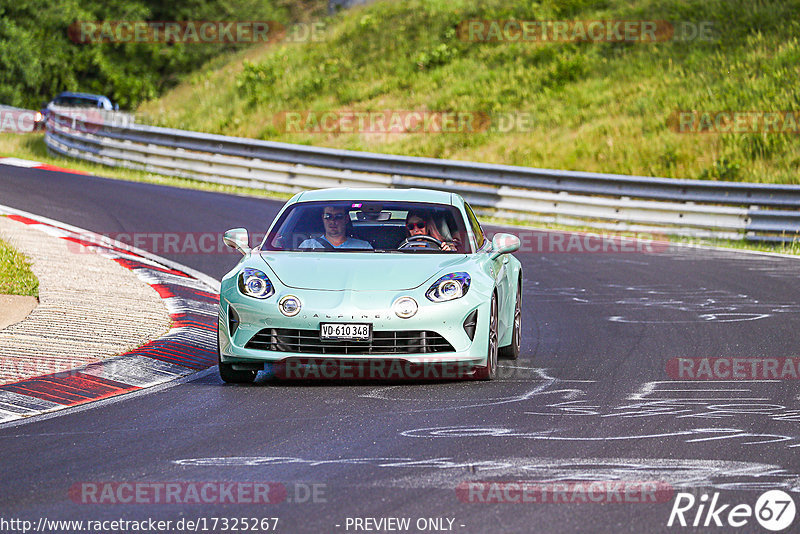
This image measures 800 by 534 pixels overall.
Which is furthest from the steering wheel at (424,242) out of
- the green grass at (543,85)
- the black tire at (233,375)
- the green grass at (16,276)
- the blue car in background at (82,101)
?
the blue car in background at (82,101)

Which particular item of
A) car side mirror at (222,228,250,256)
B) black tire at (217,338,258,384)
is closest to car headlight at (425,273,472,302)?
black tire at (217,338,258,384)

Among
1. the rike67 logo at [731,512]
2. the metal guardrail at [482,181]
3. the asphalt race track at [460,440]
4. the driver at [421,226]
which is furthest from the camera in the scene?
the metal guardrail at [482,181]

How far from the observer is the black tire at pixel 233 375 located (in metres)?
8.33

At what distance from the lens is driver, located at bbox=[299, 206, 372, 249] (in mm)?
9133

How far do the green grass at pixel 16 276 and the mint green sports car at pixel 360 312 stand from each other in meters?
3.10

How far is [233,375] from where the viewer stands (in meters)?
8.38

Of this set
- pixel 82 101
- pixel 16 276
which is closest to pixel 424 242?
pixel 16 276

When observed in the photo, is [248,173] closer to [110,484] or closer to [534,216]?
[534,216]

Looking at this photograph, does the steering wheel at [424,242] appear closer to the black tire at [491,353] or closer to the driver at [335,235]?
the driver at [335,235]

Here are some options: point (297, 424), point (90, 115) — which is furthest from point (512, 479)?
point (90, 115)

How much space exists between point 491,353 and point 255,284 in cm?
170

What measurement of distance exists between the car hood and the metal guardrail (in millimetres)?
11636

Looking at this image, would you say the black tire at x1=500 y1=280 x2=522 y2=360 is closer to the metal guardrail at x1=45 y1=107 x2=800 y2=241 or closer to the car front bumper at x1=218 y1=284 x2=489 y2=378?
the car front bumper at x1=218 y1=284 x2=489 y2=378

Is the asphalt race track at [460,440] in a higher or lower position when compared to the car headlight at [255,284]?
lower
